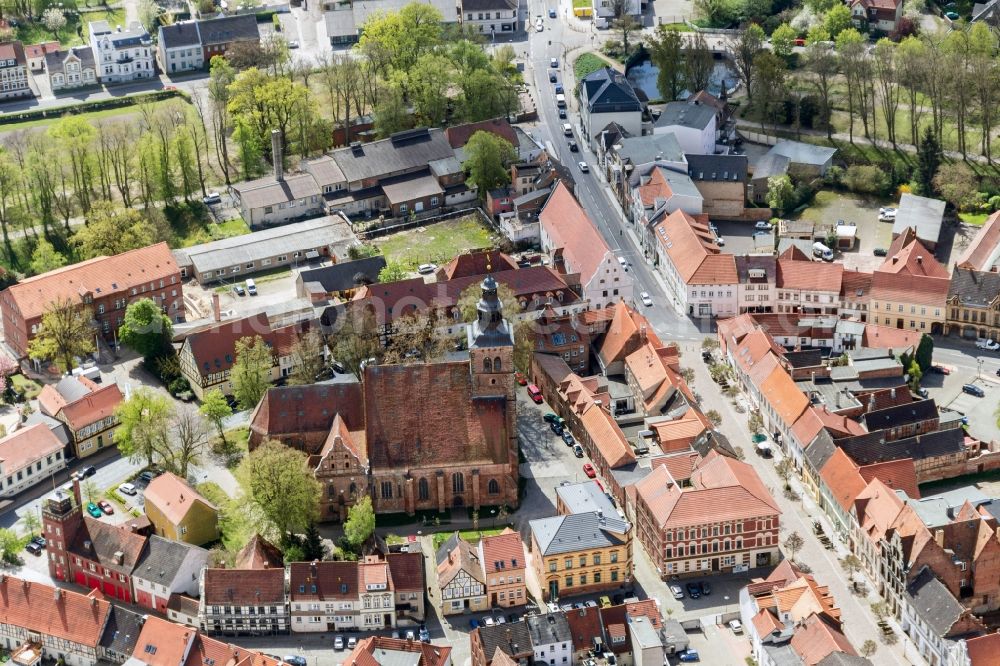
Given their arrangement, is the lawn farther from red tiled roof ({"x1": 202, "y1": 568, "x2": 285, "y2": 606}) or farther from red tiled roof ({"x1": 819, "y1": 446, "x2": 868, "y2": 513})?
red tiled roof ({"x1": 819, "y1": 446, "x2": 868, "y2": 513})

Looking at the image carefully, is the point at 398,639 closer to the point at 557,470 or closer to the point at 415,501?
the point at 415,501

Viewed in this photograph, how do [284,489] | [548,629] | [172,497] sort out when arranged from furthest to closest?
1. [172,497]
2. [284,489]
3. [548,629]

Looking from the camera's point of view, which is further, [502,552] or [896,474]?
[896,474]

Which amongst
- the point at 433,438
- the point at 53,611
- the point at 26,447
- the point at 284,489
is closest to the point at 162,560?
the point at 53,611

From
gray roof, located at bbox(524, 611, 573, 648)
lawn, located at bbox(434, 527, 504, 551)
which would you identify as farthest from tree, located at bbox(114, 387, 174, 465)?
gray roof, located at bbox(524, 611, 573, 648)

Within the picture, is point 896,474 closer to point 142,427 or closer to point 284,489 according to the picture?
point 284,489

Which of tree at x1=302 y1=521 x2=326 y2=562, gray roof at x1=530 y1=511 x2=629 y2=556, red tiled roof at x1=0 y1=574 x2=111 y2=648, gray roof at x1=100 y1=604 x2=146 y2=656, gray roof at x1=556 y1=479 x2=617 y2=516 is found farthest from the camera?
gray roof at x1=556 y1=479 x2=617 y2=516
